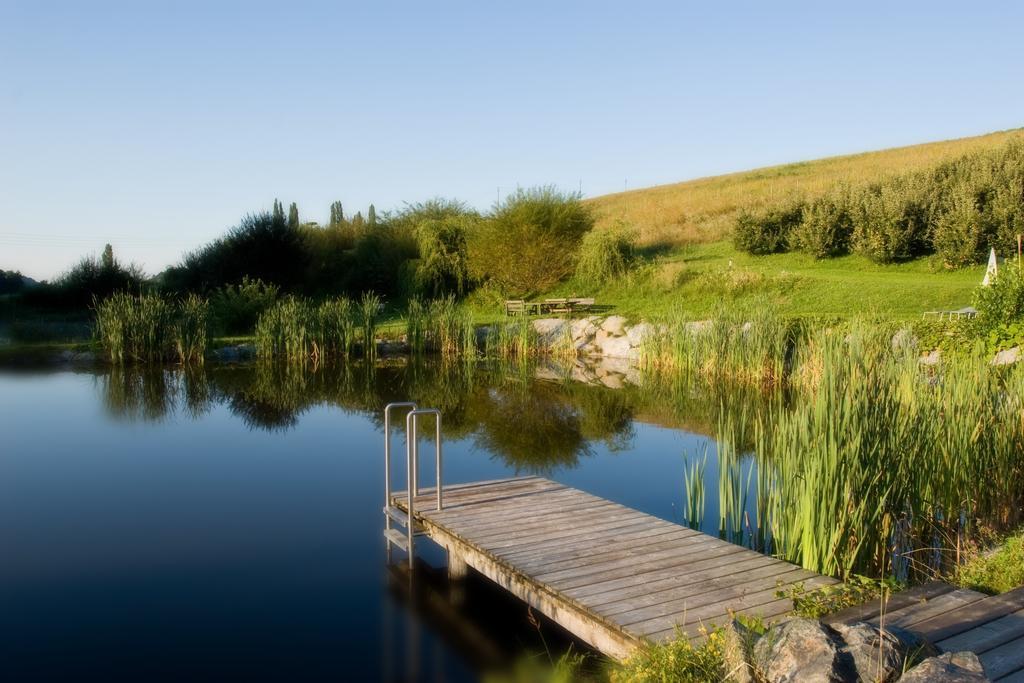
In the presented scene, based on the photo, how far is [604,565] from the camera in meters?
4.38

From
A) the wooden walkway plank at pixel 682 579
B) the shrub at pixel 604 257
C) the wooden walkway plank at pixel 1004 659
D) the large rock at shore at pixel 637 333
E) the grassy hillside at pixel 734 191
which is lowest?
the wooden walkway plank at pixel 682 579

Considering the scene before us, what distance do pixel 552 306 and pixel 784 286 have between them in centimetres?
530

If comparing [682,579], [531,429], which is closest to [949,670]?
[682,579]

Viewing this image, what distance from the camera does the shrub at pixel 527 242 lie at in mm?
22438

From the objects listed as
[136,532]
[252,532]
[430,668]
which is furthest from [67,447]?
[430,668]

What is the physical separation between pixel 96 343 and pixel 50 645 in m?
12.8

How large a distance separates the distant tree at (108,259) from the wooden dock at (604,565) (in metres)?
19.1

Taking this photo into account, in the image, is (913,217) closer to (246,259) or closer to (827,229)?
(827,229)

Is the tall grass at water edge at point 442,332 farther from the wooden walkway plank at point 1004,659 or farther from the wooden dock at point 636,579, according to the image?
the wooden walkway plank at point 1004,659

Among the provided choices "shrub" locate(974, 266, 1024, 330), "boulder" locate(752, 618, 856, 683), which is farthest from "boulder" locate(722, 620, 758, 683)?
"shrub" locate(974, 266, 1024, 330)

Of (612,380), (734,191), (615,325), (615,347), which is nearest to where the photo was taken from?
(612,380)

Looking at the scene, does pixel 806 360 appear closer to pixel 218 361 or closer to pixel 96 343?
pixel 218 361

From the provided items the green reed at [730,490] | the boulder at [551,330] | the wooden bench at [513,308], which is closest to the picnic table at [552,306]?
the wooden bench at [513,308]

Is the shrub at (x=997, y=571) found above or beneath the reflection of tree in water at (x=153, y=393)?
beneath
